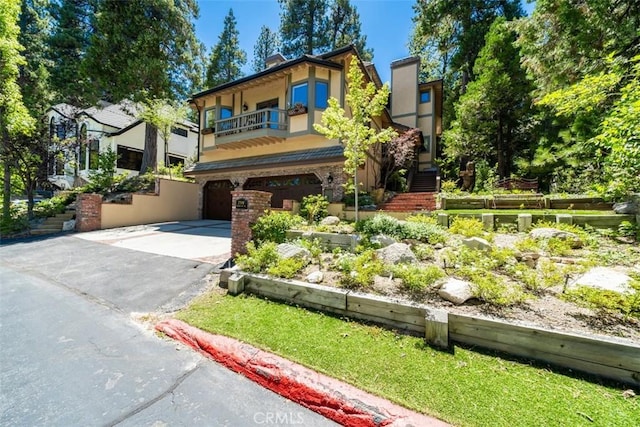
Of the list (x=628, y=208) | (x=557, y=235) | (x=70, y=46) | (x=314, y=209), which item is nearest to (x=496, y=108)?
(x=628, y=208)

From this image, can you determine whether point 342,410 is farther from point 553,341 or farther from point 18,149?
point 18,149

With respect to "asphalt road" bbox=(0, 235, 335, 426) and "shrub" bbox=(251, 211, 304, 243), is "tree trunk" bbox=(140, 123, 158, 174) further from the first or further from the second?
"shrub" bbox=(251, 211, 304, 243)

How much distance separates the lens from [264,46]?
92.8 ft

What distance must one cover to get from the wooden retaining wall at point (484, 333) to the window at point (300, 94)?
9.15 metres

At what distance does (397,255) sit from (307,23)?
1088 inches

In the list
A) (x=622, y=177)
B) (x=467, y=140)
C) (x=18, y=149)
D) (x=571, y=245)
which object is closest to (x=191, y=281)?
(x=571, y=245)

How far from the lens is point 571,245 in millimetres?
4863

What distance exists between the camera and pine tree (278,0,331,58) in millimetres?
24531

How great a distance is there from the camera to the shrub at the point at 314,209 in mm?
8609

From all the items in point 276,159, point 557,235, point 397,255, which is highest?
point 276,159

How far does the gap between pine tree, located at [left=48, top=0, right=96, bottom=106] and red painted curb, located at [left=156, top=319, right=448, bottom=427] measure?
17708mm

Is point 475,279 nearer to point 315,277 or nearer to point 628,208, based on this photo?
point 315,277

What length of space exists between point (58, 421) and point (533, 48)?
14.8m

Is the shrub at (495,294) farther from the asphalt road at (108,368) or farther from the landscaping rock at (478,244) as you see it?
the asphalt road at (108,368)
